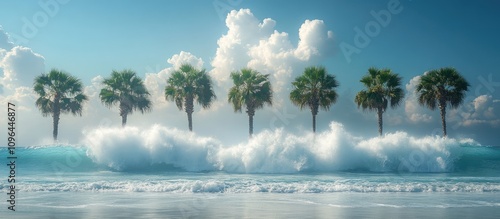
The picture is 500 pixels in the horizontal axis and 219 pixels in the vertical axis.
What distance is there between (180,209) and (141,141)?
20.0 meters

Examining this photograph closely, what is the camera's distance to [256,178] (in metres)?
25.0

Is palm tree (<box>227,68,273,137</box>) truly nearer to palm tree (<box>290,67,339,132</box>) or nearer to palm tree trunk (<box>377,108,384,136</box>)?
palm tree (<box>290,67,339,132</box>)

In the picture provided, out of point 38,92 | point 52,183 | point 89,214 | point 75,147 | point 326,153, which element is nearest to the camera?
point 89,214

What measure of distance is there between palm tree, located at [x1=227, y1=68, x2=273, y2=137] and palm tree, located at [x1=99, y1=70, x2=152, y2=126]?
8.94m

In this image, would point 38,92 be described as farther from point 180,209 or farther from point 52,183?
point 180,209

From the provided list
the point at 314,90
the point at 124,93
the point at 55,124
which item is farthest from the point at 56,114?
the point at 314,90

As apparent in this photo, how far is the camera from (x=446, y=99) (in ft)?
136

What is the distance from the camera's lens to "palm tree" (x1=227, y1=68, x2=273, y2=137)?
134 feet

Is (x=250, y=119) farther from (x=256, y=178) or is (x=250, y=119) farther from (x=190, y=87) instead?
(x=256, y=178)

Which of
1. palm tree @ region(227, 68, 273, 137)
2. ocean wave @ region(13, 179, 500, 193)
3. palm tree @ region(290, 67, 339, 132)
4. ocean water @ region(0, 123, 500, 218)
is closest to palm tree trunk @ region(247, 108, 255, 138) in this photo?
palm tree @ region(227, 68, 273, 137)

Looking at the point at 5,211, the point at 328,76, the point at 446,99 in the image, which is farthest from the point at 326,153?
the point at 5,211

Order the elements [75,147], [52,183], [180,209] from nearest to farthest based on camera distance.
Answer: [180,209] < [52,183] < [75,147]

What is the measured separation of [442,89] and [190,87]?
22.6m

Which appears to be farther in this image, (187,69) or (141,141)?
(187,69)
